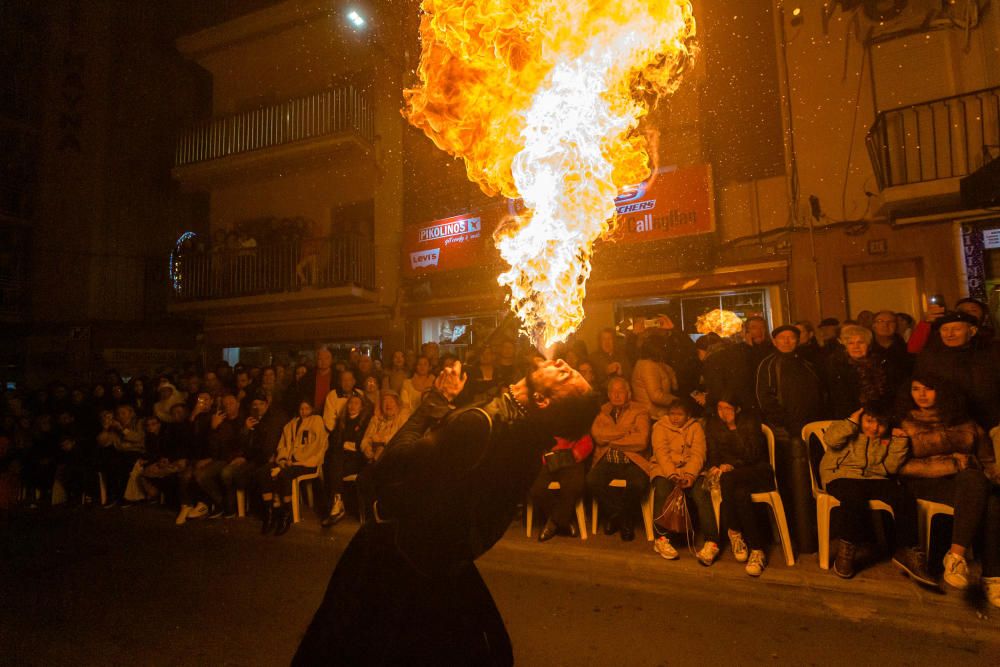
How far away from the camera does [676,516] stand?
5.32 metres

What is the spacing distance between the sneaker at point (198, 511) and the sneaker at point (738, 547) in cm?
695

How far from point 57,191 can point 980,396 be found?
23.0 m

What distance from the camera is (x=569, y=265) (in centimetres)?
366

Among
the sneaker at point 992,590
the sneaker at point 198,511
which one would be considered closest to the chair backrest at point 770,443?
the sneaker at point 992,590

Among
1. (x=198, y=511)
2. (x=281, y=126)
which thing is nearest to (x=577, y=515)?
(x=198, y=511)

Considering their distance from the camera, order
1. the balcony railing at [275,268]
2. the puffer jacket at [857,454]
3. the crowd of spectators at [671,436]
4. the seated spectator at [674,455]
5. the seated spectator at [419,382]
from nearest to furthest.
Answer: the crowd of spectators at [671,436] < the puffer jacket at [857,454] < the seated spectator at [674,455] < the seated spectator at [419,382] < the balcony railing at [275,268]

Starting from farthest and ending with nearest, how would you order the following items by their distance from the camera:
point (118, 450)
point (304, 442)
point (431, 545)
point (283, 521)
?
point (118, 450)
point (304, 442)
point (283, 521)
point (431, 545)

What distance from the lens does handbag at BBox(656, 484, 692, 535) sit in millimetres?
5312

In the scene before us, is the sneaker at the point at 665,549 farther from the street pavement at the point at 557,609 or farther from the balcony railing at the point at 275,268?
the balcony railing at the point at 275,268

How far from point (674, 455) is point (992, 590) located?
8.23 feet

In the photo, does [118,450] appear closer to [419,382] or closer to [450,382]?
[419,382]

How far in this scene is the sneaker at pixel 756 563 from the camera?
4676 millimetres

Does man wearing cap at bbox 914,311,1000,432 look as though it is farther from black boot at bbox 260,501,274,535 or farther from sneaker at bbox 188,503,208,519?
sneaker at bbox 188,503,208,519

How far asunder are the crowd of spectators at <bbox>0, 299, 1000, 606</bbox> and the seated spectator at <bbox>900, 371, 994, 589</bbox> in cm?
1
